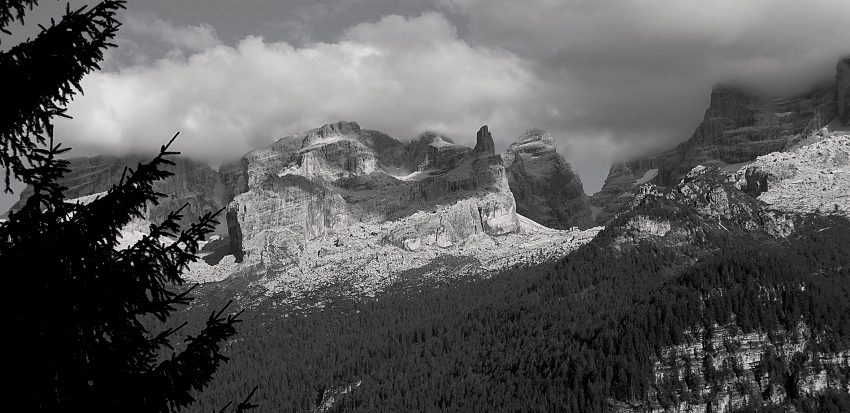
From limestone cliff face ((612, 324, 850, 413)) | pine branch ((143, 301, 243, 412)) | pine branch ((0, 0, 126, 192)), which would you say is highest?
pine branch ((0, 0, 126, 192))

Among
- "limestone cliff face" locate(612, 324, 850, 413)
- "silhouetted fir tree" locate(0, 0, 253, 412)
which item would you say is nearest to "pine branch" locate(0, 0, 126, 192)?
"silhouetted fir tree" locate(0, 0, 253, 412)

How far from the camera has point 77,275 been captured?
1183cm

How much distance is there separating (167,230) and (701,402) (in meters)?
198

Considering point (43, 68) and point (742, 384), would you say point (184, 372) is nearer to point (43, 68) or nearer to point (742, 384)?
point (43, 68)

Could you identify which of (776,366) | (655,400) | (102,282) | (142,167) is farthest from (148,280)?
(776,366)

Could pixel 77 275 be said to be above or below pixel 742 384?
above

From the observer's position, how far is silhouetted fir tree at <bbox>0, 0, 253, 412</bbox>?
36.7 feet

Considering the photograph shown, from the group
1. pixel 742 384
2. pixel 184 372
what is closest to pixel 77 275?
pixel 184 372

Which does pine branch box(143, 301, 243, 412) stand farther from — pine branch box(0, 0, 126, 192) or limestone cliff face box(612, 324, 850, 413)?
limestone cliff face box(612, 324, 850, 413)

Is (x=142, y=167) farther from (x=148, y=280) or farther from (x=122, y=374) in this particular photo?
(x=122, y=374)

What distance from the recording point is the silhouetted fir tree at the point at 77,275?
1117 centimetres

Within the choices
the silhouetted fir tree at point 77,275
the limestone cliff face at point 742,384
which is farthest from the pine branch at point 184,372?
the limestone cliff face at point 742,384

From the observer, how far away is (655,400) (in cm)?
19275

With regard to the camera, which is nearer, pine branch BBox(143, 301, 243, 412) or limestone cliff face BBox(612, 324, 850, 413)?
pine branch BBox(143, 301, 243, 412)
